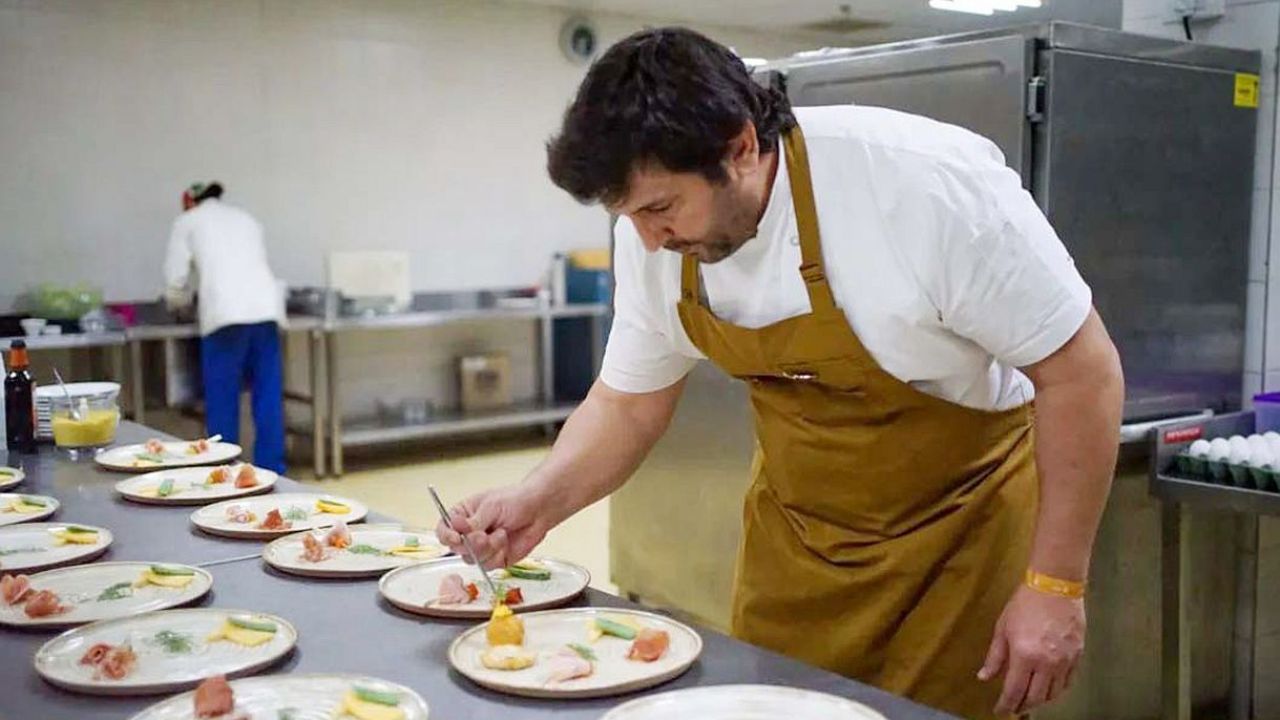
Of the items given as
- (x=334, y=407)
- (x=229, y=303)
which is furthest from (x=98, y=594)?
(x=334, y=407)

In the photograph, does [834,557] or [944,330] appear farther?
[834,557]

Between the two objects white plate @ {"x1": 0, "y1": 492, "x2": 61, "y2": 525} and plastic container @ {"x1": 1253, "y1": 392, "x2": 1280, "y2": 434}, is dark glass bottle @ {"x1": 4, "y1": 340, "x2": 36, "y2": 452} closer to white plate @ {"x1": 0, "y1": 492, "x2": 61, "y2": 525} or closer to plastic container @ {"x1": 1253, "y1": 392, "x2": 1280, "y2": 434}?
white plate @ {"x1": 0, "y1": 492, "x2": 61, "y2": 525}

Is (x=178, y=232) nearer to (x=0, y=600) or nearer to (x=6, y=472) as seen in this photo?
(x=6, y=472)

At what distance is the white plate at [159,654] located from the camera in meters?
1.38

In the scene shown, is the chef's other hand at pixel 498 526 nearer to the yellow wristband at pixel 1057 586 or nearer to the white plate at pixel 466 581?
the white plate at pixel 466 581

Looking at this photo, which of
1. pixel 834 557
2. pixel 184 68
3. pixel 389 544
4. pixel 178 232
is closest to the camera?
pixel 834 557

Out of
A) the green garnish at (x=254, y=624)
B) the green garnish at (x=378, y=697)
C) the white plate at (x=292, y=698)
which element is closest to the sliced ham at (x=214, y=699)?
the white plate at (x=292, y=698)

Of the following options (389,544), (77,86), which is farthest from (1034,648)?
(77,86)

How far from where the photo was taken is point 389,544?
1.98 m

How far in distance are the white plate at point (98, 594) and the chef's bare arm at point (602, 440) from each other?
1.73ft

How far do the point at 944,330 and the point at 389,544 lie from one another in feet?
3.11

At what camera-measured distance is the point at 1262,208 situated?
3121 millimetres

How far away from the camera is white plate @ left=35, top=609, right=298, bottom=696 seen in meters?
1.38

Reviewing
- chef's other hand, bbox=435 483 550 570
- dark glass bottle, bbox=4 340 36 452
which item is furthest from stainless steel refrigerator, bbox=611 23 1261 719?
dark glass bottle, bbox=4 340 36 452
